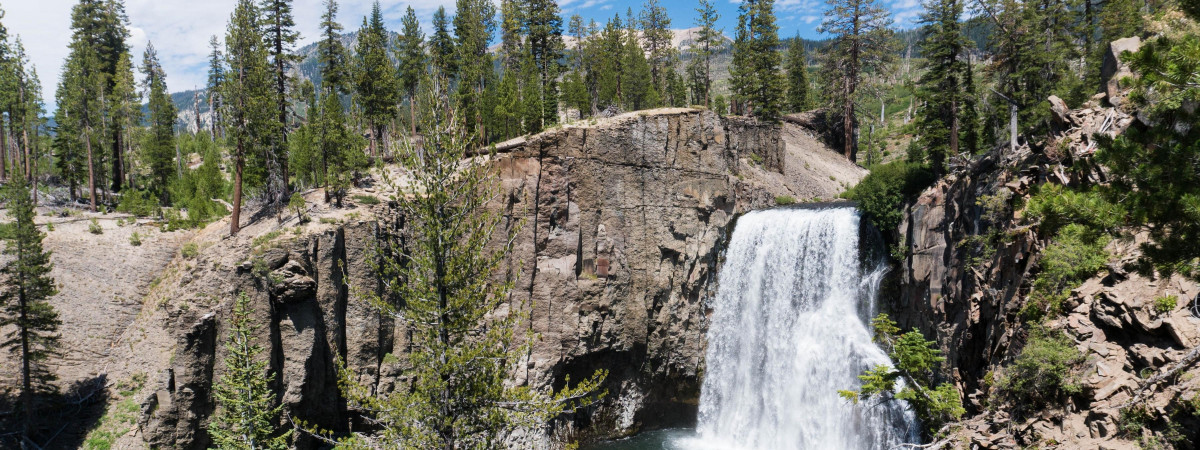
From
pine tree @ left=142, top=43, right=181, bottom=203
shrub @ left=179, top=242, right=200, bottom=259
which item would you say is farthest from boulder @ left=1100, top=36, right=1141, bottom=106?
pine tree @ left=142, top=43, right=181, bottom=203

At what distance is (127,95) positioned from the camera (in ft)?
169

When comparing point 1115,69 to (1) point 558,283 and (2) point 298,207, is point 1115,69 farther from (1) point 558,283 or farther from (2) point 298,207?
(2) point 298,207

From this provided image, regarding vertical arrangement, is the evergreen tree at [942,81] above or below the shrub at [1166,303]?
above

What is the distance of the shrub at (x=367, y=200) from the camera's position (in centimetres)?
3450

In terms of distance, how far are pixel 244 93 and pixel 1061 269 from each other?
128ft

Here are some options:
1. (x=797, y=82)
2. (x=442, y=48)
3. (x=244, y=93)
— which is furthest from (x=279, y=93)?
(x=797, y=82)

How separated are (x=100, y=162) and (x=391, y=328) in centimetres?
3240

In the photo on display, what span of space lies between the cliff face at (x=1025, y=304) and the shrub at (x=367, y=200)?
3053 centimetres

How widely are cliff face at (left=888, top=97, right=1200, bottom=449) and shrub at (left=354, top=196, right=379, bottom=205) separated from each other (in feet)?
100

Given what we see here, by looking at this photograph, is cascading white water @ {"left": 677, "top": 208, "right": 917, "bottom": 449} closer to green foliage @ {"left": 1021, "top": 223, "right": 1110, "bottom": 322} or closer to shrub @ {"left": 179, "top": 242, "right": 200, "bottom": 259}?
green foliage @ {"left": 1021, "top": 223, "right": 1110, "bottom": 322}

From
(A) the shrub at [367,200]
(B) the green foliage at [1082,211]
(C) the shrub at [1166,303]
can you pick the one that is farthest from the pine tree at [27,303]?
(C) the shrub at [1166,303]

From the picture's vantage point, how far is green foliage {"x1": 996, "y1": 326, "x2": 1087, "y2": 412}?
15141 mm

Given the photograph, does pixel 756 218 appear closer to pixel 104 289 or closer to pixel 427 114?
pixel 427 114

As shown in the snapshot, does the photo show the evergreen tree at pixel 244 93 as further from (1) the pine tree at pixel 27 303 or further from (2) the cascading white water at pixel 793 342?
(2) the cascading white water at pixel 793 342
